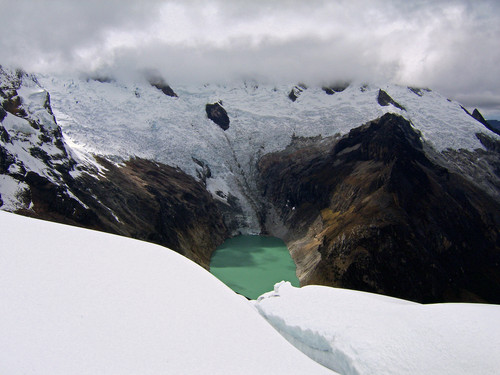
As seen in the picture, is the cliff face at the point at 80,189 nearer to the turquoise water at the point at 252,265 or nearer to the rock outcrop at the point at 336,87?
the turquoise water at the point at 252,265

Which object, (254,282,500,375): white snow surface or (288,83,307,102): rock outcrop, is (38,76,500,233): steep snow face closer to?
(288,83,307,102): rock outcrop

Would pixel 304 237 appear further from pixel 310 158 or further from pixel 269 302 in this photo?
pixel 269 302

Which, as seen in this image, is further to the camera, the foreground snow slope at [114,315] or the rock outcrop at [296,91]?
the rock outcrop at [296,91]

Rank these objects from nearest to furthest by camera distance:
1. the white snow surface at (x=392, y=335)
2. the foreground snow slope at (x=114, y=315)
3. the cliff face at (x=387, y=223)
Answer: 1. the foreground snow slope at (x=114, y=315)
2. the white snow surface at (x=392, y=335)
3. the cliff face at (x=387, y=223)

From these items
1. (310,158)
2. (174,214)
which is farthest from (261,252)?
(310,158)

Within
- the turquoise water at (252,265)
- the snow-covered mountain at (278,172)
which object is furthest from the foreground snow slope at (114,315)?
the turquoise water at (252,265)

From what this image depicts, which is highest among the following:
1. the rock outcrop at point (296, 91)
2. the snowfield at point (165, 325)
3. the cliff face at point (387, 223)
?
the snowfield at point (165, 325)
